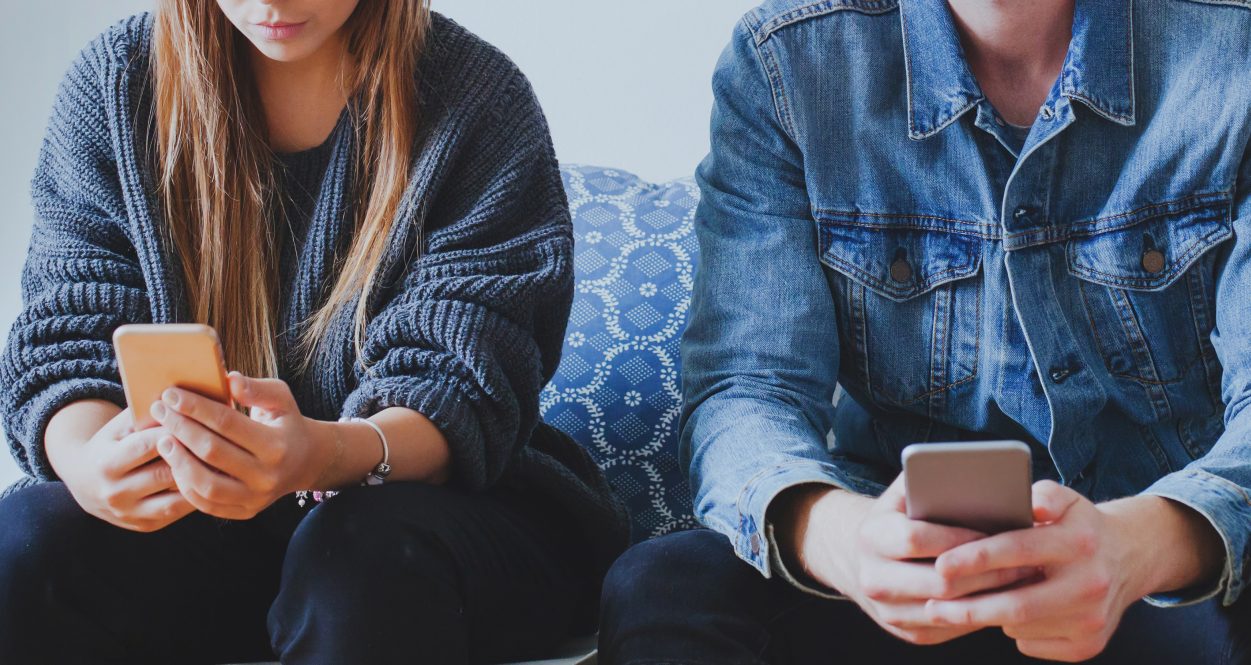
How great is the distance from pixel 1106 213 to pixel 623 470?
0.57 meters

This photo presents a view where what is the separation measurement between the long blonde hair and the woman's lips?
84 millimetres

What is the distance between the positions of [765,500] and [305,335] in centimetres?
42

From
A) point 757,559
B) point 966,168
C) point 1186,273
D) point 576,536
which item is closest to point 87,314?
point 576,536

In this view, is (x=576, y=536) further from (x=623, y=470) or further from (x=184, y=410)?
(x=184, y=410)

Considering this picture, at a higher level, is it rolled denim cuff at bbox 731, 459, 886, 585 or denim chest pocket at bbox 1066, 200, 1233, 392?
denim chest pocket at bbox 1066, 200, 1233, 392

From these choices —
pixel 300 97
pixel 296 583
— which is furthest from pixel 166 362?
pixel 300 97

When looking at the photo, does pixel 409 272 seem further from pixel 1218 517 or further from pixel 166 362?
pixel 1218 517

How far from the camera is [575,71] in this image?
1725mm

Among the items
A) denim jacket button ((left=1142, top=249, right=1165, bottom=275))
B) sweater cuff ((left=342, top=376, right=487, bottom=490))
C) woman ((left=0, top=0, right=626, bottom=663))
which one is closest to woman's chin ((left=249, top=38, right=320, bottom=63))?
woman ((left=0, top=0, right=626, bottom=663))

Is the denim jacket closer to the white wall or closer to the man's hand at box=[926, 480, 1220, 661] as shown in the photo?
the man's hand at box=[926, 480, 1220, 661]

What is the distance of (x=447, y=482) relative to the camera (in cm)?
102

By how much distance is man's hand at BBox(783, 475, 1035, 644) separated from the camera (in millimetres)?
738

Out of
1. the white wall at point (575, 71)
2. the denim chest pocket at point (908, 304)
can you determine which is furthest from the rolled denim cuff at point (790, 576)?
the white wall at point (575, 71)

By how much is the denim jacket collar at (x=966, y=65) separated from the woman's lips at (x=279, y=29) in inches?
18.2
